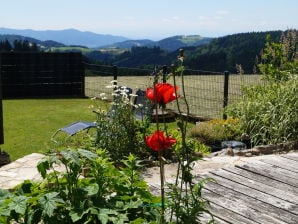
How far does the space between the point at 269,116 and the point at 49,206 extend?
4.77 m

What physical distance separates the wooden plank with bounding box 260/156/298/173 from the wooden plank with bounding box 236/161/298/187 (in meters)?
0.10

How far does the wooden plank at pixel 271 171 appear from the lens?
14.3 feet

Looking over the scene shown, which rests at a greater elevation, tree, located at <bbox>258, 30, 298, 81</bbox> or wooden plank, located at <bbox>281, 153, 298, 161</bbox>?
tree, located at <bbox>258, 30, 298, 81</bbox>

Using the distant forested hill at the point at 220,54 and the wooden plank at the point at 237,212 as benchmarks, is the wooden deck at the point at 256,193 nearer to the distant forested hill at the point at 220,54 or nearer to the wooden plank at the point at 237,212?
the wooden plank at the point at 237,212

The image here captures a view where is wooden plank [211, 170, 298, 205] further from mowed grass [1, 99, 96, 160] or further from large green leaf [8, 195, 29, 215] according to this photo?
mowed grass [1, 99, 96, 160]

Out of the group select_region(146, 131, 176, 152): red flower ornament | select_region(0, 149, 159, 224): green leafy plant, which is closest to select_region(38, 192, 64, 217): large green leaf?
select_region(0, 149, 159, 224): green leafy plant

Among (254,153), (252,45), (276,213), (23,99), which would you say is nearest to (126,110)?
(254,153)

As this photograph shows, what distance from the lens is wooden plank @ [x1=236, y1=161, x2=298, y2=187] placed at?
14.3ft

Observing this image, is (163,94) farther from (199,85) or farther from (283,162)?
(199,85)

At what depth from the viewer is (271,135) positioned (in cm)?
630

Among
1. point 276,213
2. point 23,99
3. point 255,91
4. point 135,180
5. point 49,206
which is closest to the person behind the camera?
point 49,206

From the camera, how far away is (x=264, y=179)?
14.3ft

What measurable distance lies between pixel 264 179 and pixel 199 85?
336 inches

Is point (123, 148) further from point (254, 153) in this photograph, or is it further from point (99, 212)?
point (99, 212)
